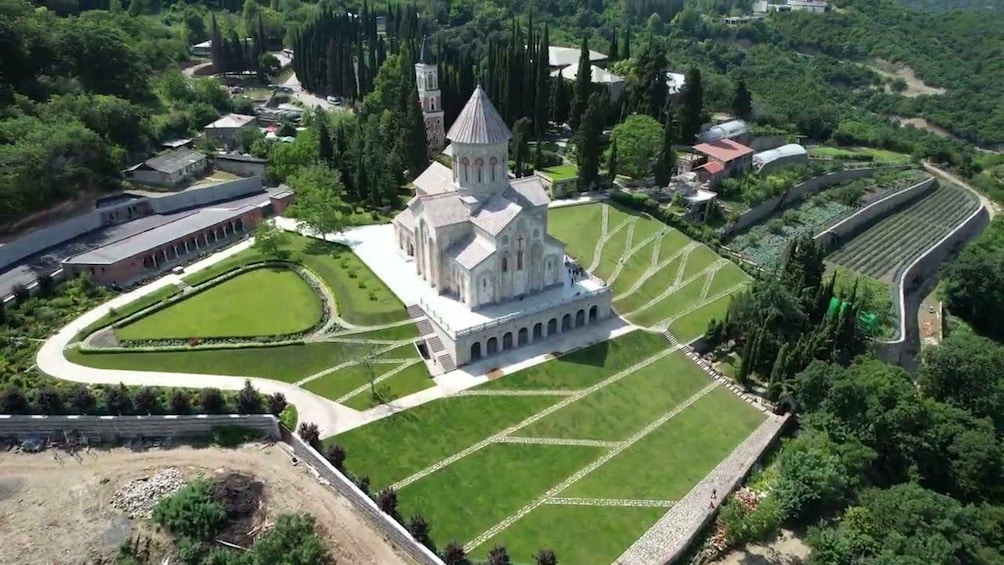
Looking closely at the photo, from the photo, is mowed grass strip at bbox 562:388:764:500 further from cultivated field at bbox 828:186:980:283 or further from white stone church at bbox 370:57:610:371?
cultivated field at bbox 828:186:980:283

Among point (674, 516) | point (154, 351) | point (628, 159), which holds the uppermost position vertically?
point (628, 159)

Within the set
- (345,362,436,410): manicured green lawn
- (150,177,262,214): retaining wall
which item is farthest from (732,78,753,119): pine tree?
(345,362,436,410): manicured green lawn

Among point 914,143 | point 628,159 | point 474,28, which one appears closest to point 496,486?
point 628,159

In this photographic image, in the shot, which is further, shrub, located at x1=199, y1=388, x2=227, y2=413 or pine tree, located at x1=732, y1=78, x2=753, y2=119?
pine tree, located at x1=732, y1=78, x2=753, y2=119

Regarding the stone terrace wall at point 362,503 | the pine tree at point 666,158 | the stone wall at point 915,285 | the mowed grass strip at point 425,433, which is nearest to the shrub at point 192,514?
the stone terrace wall at point 362,503

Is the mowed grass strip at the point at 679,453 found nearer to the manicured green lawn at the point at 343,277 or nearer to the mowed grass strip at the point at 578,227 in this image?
the mowed grass strip at the point at 578,227

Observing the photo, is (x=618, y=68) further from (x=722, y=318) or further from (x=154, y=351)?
(x=154, y=351)

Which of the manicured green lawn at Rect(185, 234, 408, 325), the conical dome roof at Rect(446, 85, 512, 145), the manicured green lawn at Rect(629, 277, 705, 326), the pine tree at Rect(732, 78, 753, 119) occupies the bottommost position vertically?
the manicured green lawn at Rect(629, 277, 705, 326)
